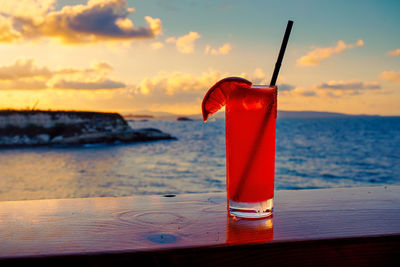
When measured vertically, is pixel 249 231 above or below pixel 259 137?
below

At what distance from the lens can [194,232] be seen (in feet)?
→ 2.48

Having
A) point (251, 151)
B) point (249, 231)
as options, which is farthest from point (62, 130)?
point (249, 231)

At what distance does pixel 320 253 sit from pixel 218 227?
0.73 ft

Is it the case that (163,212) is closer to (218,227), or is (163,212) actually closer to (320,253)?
(218,227)

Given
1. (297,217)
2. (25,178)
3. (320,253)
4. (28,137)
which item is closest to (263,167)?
(297,217)

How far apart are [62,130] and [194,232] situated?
30723mm

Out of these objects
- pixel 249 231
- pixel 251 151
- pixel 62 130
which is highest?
pixel 251 151

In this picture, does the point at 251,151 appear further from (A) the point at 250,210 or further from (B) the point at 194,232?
(B) the point at 194,232

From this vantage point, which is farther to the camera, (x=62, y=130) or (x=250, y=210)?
(x=62, y=130)

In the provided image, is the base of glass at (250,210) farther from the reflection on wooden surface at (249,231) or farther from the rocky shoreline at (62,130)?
the rocky shoreline at (62,130)

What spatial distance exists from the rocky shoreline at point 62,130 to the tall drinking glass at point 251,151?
94.7 feet

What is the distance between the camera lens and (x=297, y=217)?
879 mm

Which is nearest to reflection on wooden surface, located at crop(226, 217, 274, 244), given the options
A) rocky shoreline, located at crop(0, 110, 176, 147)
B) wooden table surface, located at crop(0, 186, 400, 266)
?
wooden table surface, located at crop(0, 186, 400, 266)

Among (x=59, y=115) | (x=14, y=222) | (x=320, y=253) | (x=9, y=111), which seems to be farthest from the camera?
(x=59, y=115)
